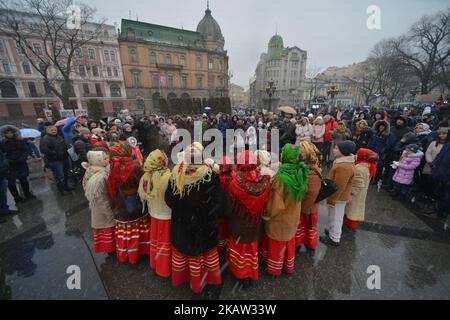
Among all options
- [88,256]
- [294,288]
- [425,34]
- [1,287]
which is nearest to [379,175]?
[294,288]

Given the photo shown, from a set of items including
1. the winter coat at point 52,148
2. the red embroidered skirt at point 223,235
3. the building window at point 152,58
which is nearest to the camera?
the red embroidered skirt at point 223,235

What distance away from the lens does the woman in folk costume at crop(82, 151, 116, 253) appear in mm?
2422

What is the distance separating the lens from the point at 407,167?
412cm

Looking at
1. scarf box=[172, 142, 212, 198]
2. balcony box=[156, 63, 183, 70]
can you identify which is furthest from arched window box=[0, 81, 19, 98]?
scarf box=[172, 142, 212, 198]

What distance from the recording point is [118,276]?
246 cm

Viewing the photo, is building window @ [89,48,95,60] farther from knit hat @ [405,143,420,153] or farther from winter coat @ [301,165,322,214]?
knit hat @ [405,143,420,153]

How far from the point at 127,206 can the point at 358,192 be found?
3497mm

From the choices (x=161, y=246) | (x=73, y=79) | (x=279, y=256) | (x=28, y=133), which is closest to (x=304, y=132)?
(x=279, y=256)

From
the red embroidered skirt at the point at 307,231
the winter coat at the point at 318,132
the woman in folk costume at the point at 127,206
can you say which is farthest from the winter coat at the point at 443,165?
the woman in folk costume at the point at 127,206

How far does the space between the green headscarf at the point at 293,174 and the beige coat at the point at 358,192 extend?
1.41 metres

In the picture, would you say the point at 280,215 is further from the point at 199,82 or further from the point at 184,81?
the point at 199,82

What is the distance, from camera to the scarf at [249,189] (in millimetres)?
1937

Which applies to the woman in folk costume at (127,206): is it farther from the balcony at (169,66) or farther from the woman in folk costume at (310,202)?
the balcony at (169,66)

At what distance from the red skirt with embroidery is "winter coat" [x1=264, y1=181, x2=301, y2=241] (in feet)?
5.63
